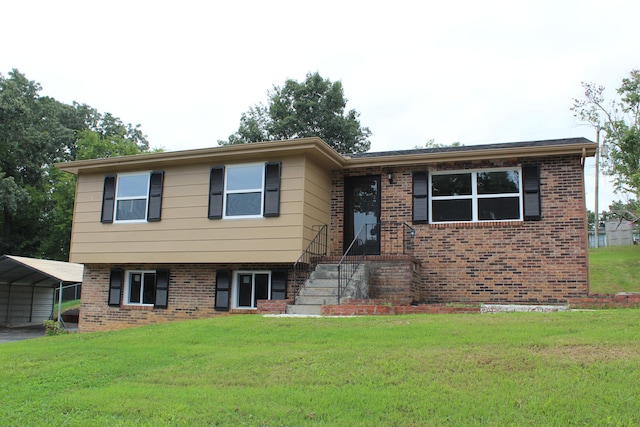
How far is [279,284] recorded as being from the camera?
1387cm

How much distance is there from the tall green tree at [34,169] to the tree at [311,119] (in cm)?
786

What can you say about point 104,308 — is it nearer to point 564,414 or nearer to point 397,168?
point 397,168

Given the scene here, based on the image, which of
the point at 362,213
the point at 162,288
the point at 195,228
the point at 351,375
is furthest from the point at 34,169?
the point at 351,375

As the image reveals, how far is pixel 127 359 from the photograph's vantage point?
307 inches

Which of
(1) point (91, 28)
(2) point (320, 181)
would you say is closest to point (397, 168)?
(2) point (320, 181)

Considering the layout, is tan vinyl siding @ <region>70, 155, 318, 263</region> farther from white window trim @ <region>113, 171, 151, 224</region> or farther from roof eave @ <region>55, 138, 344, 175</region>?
roof eave @ <region>55, 138, 344, 175</region>

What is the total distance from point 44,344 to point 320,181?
22.5 feet

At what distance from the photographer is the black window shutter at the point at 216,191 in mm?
13867

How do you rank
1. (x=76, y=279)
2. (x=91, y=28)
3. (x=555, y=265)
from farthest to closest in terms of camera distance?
(x=76, y=279) → (x=91, y=28) → (x=555, y=265)

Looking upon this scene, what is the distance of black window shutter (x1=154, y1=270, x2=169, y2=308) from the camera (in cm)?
1477

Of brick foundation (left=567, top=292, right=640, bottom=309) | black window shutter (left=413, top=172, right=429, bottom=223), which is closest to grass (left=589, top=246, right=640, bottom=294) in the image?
black window shutter (left=413, top=172, right=429, bottom=223)

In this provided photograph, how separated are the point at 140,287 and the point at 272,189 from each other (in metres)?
4.88

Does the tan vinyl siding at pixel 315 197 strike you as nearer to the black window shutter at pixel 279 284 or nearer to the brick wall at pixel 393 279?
the black window shutter at pixel 279 284

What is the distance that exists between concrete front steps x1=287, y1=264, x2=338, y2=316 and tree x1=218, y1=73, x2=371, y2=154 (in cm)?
2222
